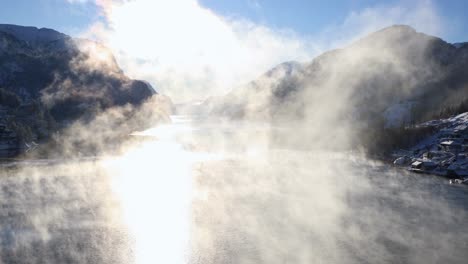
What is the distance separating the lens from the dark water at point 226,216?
30344 mm

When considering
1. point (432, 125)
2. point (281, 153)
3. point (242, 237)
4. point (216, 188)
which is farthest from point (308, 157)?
point (242, 237)

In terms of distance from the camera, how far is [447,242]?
113ft

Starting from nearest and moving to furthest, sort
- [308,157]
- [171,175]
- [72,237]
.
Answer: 1. [72,237]
2. [171,175]
3. [308,157]

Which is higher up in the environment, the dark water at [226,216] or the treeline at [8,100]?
the treeline at [8,100]

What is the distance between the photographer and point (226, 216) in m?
40.8

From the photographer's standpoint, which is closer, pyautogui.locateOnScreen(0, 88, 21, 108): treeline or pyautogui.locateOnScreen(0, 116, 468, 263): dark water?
pyautogui.locateOnScreen(0, 116, 468, 263): dark water

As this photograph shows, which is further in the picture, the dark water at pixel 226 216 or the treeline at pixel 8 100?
the treeline at pixel 8 100

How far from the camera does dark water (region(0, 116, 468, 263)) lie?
30.3 metres

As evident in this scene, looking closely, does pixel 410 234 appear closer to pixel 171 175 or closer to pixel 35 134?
pixel 171 175

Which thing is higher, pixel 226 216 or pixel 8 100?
pixel 8 100

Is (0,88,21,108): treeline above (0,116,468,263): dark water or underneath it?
above

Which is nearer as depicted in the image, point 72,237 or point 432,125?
point 72,237

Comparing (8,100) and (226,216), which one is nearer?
(226,216)

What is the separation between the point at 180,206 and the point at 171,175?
960 inches
